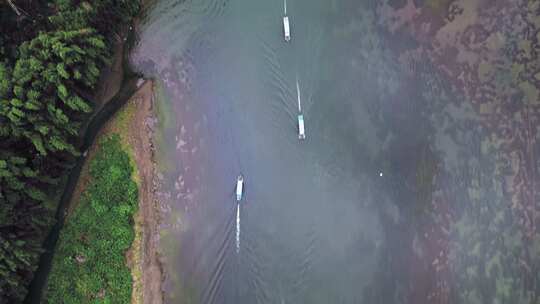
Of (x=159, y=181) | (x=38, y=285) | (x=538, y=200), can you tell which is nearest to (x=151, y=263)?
(x=159, y=181)

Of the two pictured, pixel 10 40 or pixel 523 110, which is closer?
pixel 10 40

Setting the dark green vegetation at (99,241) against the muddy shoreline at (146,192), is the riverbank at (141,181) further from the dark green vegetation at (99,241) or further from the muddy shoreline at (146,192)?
the dark green vegetation at (99,241)

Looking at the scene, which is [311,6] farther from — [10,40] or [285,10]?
[10,40]

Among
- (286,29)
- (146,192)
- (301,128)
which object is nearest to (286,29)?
(286,29)

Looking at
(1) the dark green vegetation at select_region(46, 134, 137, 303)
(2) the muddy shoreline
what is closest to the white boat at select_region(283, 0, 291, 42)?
(2) the muddy shoreline

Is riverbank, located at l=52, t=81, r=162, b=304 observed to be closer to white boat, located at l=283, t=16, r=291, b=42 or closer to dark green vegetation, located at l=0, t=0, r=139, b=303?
dark green vegetation, located at l=0, t=0, r=139, b=303

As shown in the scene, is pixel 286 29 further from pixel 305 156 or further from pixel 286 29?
pixel 305 156
